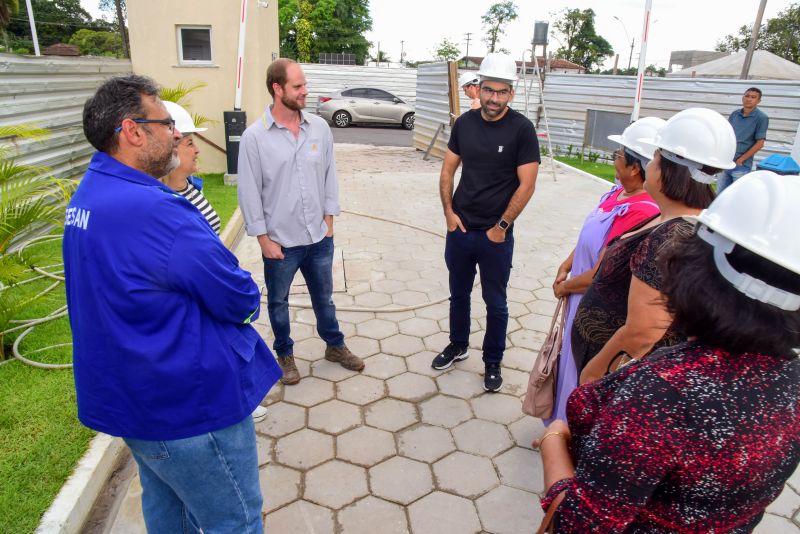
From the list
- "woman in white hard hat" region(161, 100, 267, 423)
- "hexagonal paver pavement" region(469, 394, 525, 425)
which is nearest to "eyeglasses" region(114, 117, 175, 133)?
"woman in white hard hat" region(161, 100, 267, 423)

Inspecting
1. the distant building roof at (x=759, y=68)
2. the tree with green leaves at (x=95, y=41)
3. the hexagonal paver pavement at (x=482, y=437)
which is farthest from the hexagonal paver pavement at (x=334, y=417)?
the tree with green leaves at (x=95, y=41)

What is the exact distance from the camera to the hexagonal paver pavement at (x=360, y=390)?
343 cm

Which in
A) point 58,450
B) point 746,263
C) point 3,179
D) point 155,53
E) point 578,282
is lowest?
point 58,450

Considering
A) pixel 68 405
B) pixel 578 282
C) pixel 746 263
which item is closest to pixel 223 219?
pixel 68 405

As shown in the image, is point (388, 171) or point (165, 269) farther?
point (388, 171)

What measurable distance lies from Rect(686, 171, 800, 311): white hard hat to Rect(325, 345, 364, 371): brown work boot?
2930mm

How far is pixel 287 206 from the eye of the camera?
325 cm

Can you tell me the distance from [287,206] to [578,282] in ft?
5.76

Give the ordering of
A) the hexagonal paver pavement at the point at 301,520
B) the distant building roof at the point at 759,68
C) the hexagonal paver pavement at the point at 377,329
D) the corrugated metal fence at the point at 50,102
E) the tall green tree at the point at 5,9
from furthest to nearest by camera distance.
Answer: the distant building roof at the point at 759,68
the tall green tree at the point at 5,9
the corrugated metal fence at the point at 50,102
the hexagonal paver pavement at the point at 377,329
the hexagonal paver pavement at the point at 301,520

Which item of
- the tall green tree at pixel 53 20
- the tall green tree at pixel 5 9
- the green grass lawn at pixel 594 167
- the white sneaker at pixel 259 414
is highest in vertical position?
the tall green tree at pixel 53 20

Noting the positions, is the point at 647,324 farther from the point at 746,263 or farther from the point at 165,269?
the point at 165,269

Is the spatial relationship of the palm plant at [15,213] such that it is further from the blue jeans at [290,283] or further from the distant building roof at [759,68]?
the distant building roof at [759,68]

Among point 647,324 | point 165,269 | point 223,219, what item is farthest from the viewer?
point 223,219

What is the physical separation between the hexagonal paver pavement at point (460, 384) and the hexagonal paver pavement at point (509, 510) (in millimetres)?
856
